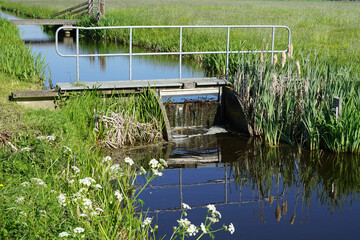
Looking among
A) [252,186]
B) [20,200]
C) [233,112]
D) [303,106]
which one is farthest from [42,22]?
[20,200]

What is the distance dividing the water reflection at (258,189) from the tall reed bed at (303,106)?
1.06 feet

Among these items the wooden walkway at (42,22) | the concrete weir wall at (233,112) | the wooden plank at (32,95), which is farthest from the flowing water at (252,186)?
the wooden walkway at (42,22)

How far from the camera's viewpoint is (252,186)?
28.3 ft

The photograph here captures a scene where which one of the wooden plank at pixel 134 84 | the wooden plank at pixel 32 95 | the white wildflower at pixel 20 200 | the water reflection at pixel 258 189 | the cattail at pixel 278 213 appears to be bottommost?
the cattail at pixel 278 213

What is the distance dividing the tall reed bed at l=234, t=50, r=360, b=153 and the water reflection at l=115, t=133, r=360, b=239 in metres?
0.32

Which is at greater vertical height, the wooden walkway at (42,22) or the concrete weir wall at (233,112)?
the wooden walkway at (42,22)

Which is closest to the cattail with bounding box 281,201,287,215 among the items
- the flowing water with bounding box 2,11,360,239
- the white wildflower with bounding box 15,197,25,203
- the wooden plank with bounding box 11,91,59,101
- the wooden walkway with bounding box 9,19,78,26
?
the flowing water with bounding box 2,11,360,239

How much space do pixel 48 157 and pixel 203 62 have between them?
1219cm

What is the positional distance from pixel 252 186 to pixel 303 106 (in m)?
2.29

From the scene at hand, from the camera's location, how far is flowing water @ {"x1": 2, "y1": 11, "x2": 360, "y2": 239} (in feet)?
23.5

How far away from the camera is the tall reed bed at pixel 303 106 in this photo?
9.78 metres

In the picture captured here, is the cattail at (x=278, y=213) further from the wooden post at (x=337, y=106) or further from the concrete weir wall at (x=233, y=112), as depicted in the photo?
the concrete weir wall at (x=233, y=112)

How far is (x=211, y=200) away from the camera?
26.2 ft

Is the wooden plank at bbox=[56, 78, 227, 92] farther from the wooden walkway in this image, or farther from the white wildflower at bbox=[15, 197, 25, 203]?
the wooden walkway
